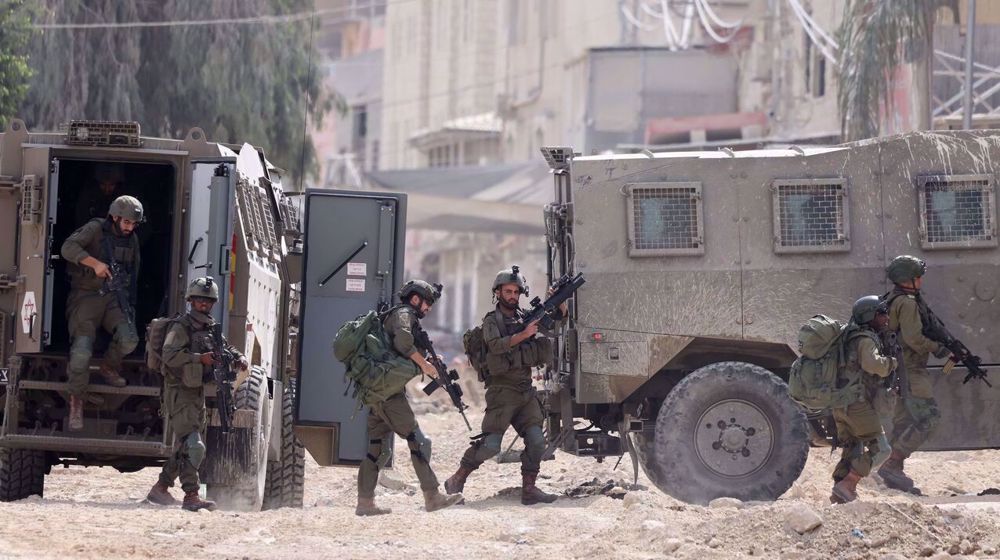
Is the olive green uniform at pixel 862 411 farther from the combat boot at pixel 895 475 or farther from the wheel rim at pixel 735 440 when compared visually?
the combat boot at pixel 895 475

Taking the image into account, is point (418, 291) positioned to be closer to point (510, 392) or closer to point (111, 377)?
point (510, 392)

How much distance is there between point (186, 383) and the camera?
1119 centimetres

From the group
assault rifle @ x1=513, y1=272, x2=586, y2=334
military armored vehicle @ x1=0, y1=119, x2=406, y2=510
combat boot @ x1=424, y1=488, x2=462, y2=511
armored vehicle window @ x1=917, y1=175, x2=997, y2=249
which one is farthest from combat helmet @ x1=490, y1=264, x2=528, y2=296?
armored vehicle window @ x1=917, y1=175, x2=997, y2=249

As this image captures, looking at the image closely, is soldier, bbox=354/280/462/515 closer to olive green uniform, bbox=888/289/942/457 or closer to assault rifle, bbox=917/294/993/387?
olive green uniform, bbox=888/289/942/457

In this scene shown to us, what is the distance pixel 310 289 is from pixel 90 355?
1.81 m

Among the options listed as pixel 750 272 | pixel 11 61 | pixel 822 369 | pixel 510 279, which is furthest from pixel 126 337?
pixel 11 61

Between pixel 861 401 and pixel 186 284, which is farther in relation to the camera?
pixel 861 401

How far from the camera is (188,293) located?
11.1 metres

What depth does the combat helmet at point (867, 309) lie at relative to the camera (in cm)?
1166

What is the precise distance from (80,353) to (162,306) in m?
0.85

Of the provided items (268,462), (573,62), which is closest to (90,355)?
(268,462)

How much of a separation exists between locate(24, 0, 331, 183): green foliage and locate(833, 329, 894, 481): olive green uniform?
39.7ft

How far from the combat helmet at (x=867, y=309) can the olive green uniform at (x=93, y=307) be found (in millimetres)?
4513

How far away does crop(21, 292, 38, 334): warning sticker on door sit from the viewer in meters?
11.6
